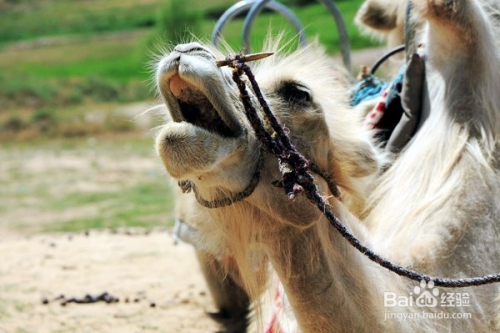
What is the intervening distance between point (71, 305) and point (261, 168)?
3.17 m

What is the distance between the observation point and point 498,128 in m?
3.41

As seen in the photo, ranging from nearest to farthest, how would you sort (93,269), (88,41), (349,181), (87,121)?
1. (349,181)
2. (93,269)
3. (87,121)
4. (88,41)

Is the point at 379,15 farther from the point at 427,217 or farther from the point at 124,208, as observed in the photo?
the point at 124,208

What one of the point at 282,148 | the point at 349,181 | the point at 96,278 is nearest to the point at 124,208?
the point at 96,278

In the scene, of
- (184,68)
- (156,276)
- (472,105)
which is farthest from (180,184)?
(156,276)

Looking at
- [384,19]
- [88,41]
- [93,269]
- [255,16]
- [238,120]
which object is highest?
[88,41]

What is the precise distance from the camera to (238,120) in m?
2.34

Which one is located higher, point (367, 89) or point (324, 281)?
point (367, 89)

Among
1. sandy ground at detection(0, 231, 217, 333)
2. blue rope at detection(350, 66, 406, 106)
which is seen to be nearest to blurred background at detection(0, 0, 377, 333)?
sandy ground at detection(0, 231, 217, 333)

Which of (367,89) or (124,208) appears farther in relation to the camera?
(124,208)

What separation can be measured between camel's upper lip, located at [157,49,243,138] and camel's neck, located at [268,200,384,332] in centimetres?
45

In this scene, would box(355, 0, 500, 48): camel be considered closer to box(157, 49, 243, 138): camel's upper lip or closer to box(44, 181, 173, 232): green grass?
box(157, 49, 243, 138): camel's upper lip

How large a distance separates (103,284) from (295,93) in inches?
147

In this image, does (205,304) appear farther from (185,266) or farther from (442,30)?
(442,30)
